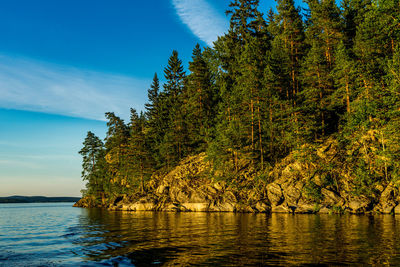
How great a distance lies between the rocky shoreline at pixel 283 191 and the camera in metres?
30.4

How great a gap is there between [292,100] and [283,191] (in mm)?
14026

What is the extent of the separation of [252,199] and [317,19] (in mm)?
35397

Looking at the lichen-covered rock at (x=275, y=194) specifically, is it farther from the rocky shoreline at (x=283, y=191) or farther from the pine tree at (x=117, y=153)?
the pine tree at (x=117, y=153)

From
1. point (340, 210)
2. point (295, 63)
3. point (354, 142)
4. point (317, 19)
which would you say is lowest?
point (340, 210)

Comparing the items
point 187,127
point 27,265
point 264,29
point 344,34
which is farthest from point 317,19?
point 27,265

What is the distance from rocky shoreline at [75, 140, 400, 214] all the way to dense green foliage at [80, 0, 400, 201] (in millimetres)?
1456

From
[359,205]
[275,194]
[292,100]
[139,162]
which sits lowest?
[359,205]

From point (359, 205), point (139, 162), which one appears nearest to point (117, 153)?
point (139, 162)

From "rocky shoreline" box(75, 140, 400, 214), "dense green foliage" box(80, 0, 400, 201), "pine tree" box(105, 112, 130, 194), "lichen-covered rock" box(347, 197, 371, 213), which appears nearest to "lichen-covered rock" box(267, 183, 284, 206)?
"rocky shoreline" box(75, 140, 400, 214)

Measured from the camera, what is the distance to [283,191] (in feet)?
119

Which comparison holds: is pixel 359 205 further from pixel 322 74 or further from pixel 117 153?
pixel 117 153

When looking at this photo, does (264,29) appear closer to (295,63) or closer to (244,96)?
(295,63)

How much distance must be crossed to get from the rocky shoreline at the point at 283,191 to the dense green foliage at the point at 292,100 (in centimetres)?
146

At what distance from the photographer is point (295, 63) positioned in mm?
47625
